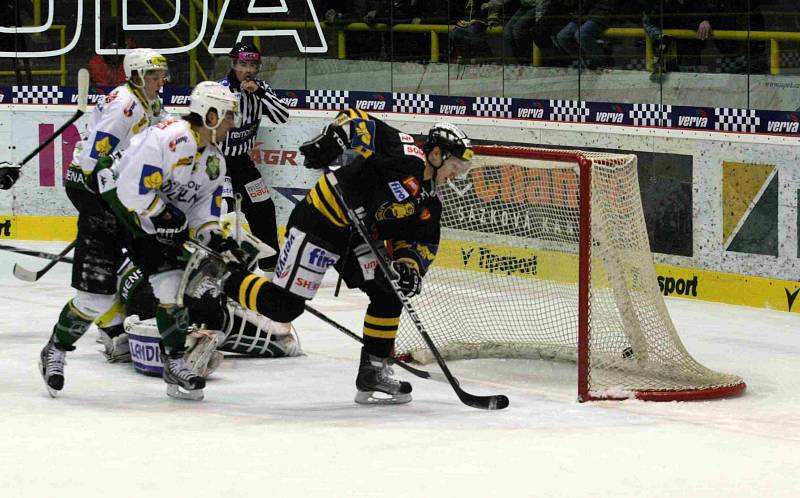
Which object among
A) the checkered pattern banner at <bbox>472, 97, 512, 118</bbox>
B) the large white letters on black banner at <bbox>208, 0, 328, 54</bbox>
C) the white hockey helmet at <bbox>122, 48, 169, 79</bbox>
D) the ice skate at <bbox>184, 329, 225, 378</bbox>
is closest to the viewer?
the ice skate at <bbox>184, 329, 225, 378</bbox>

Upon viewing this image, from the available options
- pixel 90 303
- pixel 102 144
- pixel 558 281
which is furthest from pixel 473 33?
pixel 90 303

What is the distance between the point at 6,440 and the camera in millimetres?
4207

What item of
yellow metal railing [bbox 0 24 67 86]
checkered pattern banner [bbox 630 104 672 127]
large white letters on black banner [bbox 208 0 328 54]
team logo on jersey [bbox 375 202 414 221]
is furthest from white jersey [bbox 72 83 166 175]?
yellow metal railing [bbox 0 24 67 86]

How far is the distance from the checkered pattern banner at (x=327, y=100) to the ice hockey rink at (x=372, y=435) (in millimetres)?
3139

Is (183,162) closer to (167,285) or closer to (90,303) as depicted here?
(167,285)

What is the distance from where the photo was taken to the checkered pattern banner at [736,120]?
7.02 meters

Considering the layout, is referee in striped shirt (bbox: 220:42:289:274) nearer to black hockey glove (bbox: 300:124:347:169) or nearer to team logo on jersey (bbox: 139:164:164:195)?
black hockey glove (bbox: 300:124:347:169)

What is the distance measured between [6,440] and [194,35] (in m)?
5.36

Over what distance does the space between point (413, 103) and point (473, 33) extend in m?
0.55

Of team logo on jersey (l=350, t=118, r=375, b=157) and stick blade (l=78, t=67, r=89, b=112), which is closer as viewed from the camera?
team logo on jersey (l=350, t=118, r=375, b=157)

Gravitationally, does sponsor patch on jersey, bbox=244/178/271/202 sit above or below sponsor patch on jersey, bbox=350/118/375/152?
below

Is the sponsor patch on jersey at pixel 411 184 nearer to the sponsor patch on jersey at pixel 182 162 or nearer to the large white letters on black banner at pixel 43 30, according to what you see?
the sponsor patch on jersey at pixel 182 162

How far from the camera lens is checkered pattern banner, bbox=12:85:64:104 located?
906 cm

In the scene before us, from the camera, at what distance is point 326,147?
4.73m
